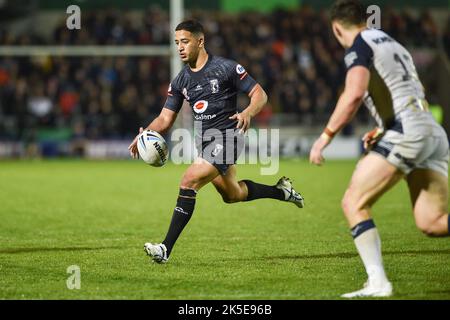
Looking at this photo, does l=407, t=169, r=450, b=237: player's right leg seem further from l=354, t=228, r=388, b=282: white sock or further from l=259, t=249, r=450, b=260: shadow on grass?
l=259, t=249, r=450, b=260: shadow on grass

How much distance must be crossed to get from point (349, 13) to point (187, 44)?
7.96 ft

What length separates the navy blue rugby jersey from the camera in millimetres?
8617

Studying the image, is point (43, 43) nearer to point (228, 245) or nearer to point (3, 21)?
point (3, 21)

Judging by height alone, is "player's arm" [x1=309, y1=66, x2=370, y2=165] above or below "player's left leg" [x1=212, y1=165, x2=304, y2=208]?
above

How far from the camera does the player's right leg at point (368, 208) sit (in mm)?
6324

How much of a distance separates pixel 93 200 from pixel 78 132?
11246mm

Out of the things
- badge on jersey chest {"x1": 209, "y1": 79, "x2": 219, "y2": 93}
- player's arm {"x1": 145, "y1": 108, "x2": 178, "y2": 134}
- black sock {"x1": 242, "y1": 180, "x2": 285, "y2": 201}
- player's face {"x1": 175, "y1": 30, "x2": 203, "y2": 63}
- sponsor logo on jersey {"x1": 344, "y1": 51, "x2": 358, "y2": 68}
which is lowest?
black sock {"x1": 242, "y1": 180, "x2": 285, "y2": 201}

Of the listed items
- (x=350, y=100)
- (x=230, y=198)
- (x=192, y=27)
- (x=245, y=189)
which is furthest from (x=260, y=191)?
(x=350, y=100)

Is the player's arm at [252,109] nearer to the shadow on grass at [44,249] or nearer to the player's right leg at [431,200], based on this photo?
the player's right leg at [431,200]

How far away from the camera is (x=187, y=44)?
27.8 ft

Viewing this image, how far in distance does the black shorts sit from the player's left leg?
15 centimetres

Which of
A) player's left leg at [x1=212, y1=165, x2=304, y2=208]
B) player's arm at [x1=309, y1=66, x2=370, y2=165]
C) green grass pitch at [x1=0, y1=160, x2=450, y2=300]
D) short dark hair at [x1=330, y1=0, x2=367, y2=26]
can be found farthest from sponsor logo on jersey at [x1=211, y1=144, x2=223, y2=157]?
short dark hair at [x1=330, y1=0, x2=367, y2=26]

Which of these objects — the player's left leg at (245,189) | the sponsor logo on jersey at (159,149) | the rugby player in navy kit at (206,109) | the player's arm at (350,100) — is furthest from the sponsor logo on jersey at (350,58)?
the sponsor logo on jersey at (159,149)

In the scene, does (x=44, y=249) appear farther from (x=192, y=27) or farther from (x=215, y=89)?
(x=192, y=27)
